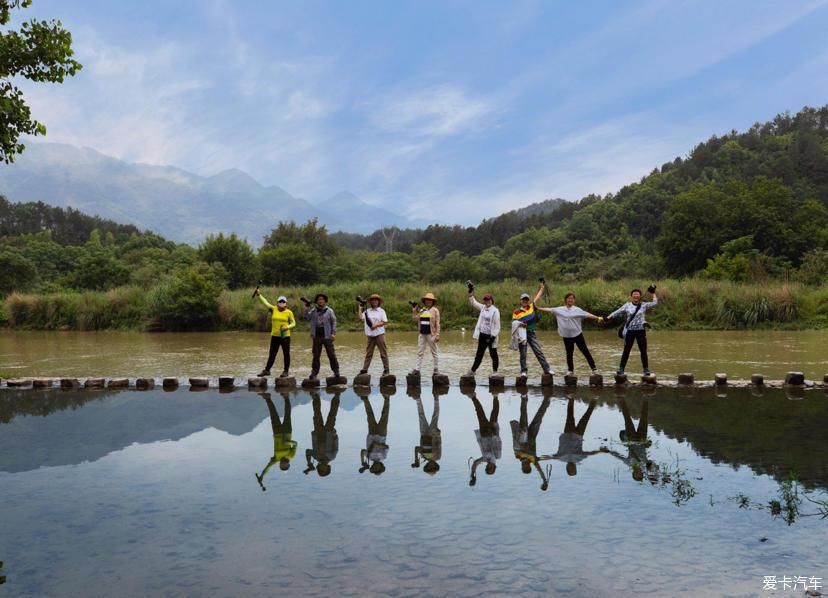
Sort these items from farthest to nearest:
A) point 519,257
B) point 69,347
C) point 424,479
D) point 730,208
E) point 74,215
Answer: point 74,215
point 519,257
point 730,208
point 69,347
point 424,479

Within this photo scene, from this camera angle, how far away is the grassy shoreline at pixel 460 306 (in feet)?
85.0

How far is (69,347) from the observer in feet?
70.9

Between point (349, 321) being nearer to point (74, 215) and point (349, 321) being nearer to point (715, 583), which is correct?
point (715, 583)

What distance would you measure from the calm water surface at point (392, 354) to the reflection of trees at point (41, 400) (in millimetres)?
2316

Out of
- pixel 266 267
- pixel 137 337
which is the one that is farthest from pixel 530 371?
pixel 266 267

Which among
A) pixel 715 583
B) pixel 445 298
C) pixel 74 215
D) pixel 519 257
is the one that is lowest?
pixel 715 583

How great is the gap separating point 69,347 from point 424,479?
61.7 feet

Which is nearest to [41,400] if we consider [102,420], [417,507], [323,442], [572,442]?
[102,420]

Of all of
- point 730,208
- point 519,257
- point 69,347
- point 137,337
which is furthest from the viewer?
point 519,257

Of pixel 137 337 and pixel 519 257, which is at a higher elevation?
pixel 519 257

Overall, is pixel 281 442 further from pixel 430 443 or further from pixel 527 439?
pixel 527 439

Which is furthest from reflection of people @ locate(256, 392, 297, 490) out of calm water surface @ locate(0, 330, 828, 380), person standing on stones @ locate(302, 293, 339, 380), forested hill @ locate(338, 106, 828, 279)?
forested hill @ locate(338, 106, 828, 279)

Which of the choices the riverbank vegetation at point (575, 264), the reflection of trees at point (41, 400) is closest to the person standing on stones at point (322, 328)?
the reflection of trees at point (41, 400)

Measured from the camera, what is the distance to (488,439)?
811 cm
